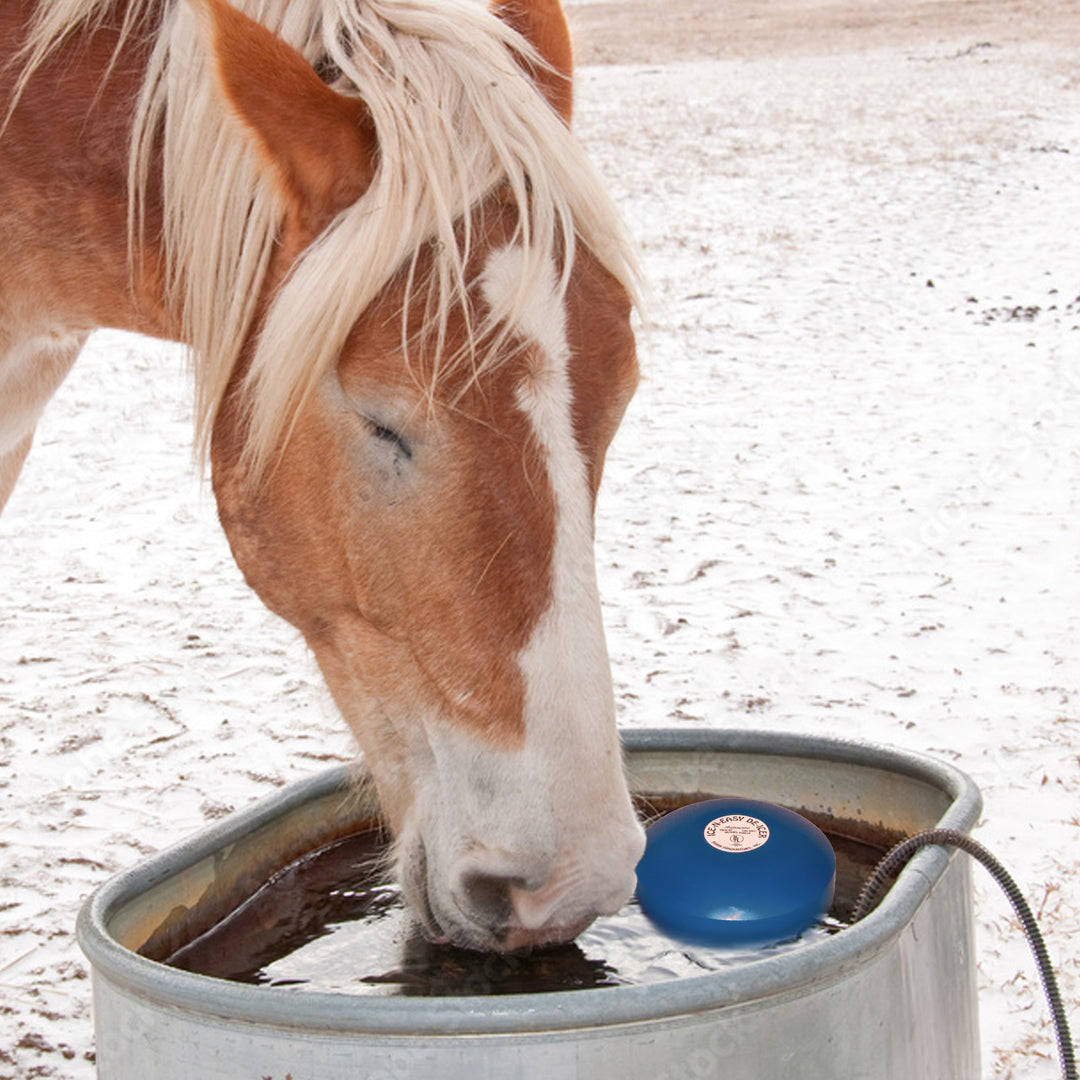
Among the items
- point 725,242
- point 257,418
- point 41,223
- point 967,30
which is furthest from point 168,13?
point 967,30

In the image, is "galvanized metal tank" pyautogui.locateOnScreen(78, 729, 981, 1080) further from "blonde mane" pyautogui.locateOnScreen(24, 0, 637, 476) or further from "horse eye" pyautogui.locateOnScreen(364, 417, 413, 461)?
"blonde mane" pyautogui.locateOnScreen(24, 0, 637, 476)

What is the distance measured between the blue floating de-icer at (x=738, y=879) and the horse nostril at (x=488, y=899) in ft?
0.88

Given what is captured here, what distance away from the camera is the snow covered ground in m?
2.80

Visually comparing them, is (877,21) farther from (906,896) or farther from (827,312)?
(906,896)

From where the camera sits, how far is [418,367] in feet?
5.16

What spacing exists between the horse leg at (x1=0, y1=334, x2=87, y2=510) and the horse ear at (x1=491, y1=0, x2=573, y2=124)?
0.97m

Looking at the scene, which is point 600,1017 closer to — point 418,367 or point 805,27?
point 418,367

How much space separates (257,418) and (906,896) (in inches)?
38.2

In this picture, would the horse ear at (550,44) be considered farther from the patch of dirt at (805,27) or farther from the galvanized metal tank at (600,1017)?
the patch of dirt at (805,27)

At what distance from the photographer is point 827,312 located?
7.85 meters

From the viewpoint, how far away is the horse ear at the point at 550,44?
71.9 inches

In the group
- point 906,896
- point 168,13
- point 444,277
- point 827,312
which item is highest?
point 168,13

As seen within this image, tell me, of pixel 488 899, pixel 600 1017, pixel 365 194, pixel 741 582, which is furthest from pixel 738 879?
pixel 741 582

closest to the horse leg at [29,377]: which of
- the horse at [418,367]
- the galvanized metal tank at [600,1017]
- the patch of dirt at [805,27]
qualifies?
the horse at [418,367]
